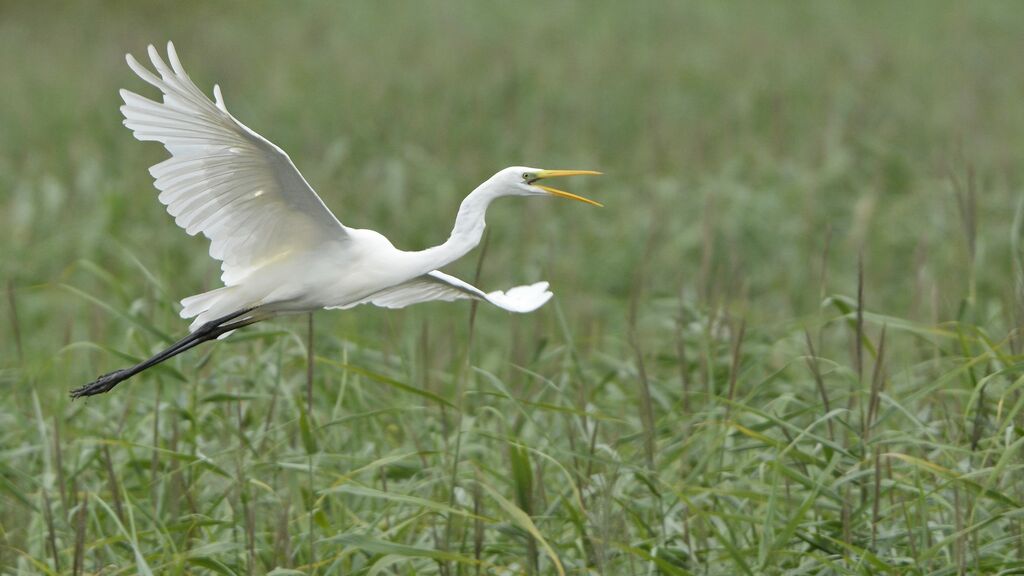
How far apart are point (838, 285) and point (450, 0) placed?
284 inches

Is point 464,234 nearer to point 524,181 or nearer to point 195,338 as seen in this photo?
point 524,181

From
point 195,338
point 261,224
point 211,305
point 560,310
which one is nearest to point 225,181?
point 261,224

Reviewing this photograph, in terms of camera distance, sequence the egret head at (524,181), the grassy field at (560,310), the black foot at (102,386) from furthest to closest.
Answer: the black foot at (102,386), the grassy field at (560,310), the egret head at (524,181)

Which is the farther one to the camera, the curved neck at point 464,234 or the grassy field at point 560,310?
the grassy field at point 560,310

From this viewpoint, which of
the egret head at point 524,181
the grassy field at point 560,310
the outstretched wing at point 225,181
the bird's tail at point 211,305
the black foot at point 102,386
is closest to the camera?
the outstretched wing at point 225,181

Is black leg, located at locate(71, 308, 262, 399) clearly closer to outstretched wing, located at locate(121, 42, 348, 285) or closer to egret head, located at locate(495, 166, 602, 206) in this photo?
outstretched wing, located at locate(121, 42, 348, 285)

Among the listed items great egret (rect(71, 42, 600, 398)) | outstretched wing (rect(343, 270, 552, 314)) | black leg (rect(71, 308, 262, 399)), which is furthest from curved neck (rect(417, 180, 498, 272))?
black leg (rect(71, 308, 262, 399))

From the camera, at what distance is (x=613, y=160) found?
32.1ft

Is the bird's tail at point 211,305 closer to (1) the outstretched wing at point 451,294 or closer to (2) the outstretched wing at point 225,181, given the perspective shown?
(2) the outstretched wing at point 225,181

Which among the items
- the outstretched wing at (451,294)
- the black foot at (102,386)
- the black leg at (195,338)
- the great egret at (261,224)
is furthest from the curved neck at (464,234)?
the black foot at (102,386)

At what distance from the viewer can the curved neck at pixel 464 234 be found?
3.19 metres

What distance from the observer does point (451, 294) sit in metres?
3.88

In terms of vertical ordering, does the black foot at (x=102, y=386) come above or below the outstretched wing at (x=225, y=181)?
below

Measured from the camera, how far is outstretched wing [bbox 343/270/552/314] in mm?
3529
